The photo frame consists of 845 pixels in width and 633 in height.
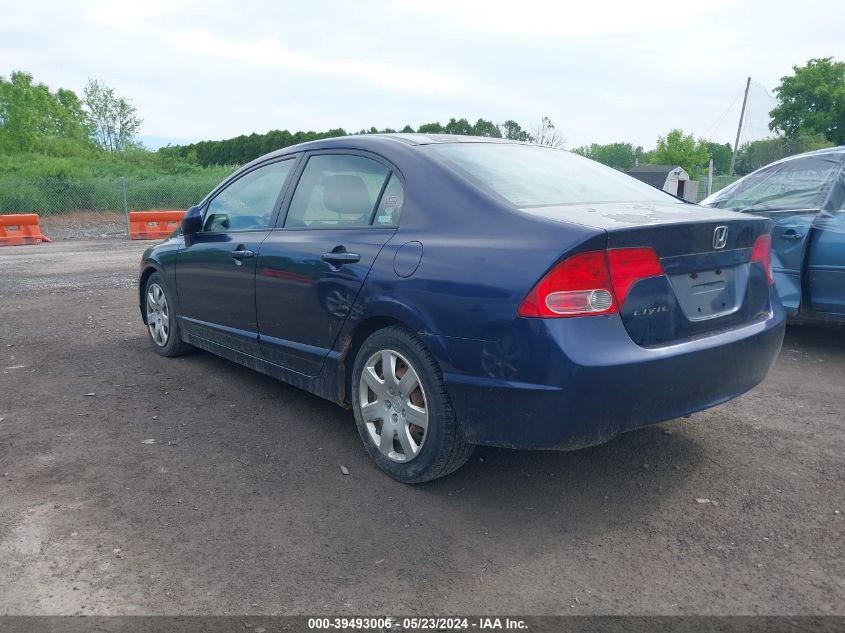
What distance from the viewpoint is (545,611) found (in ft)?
8.07

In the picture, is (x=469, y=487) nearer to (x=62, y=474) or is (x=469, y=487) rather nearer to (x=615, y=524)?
(x=615, y=524)

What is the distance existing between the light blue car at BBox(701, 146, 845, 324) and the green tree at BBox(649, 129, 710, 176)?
322 ft

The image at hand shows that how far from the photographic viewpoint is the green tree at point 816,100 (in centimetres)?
6769

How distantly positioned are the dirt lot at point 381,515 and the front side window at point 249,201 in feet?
3.83

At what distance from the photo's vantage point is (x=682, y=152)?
99250mm

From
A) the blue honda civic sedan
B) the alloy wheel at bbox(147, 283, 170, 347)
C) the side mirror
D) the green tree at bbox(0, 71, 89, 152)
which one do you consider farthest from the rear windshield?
the green tree at bbox(0, 71, 89, 152)

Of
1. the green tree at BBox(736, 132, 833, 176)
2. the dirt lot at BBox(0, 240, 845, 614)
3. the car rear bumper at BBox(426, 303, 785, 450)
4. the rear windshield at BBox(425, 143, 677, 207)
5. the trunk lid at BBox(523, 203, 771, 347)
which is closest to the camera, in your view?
the dirt lot at BBox(0, 240, 845, 614)

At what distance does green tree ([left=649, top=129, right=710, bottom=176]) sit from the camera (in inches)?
3878

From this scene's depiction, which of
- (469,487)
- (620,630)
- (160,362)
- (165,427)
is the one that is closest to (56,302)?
(160,362)

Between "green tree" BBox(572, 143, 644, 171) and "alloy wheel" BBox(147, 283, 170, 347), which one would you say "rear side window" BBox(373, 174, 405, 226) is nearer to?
"alloy wheel" BBox(147, 283, 170, 347)

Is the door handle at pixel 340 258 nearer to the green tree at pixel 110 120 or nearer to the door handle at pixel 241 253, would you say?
the door handle at pixel 241 253

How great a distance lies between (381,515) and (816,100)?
262ft

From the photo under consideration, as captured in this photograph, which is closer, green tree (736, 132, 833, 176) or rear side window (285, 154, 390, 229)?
rear side window (285, 154, 390, 229)

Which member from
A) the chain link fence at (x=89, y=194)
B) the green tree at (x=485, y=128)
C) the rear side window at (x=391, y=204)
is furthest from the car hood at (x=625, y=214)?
the green tree at (x=485, y=128)
